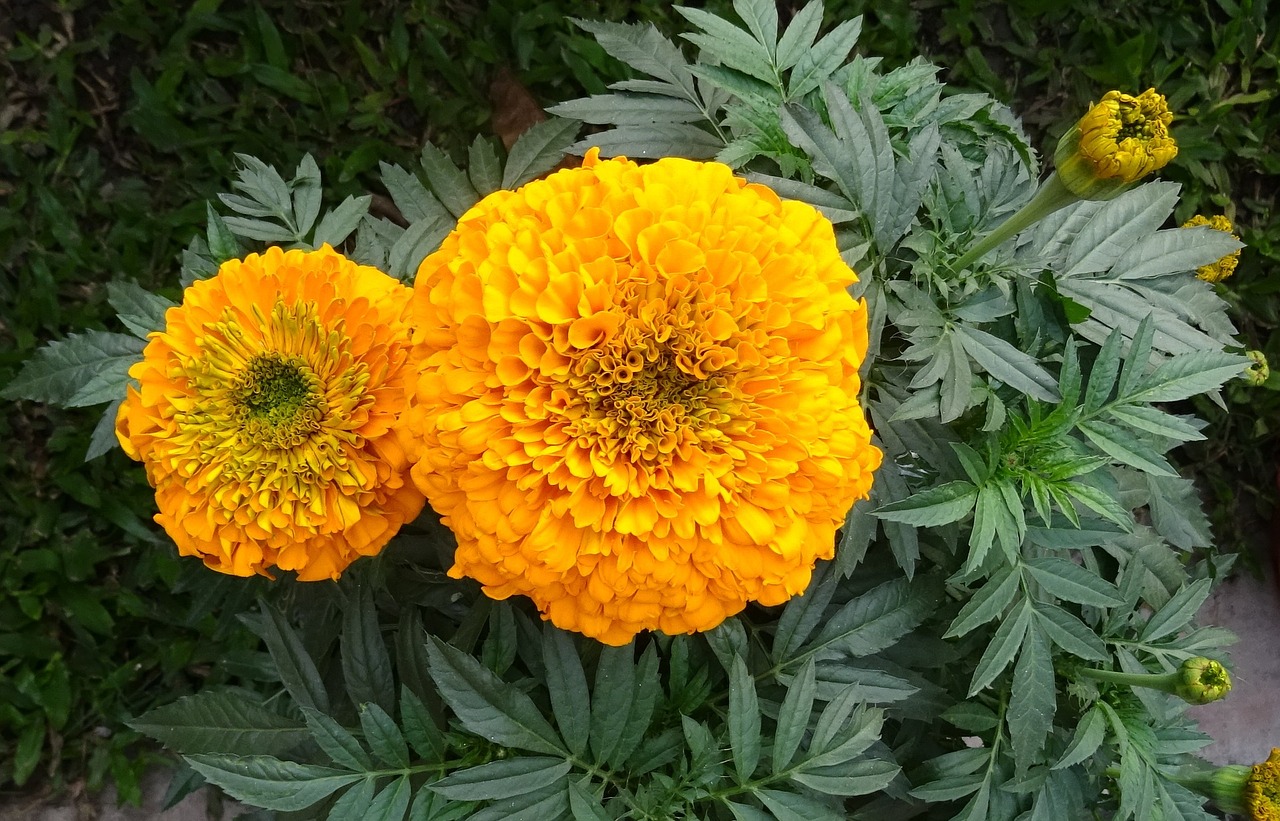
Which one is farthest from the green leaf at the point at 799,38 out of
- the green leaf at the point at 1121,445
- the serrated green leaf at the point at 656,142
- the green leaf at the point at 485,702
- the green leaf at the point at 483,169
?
the green leaf at the point at 485,702

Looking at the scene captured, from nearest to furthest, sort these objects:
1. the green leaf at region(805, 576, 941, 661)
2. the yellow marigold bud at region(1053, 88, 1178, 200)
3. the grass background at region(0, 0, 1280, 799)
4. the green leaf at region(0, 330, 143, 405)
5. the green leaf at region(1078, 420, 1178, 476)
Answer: the yellow marigold bud at region(1053, 88, 1178, 200)
the green leaf at region(1078, 420, 1178, 476)
the green leaf at region(805, 576, 941, 661)
the green leaf at region(0, 330, 143, 405)
the grass background at region(0, 0, 1280, 799)

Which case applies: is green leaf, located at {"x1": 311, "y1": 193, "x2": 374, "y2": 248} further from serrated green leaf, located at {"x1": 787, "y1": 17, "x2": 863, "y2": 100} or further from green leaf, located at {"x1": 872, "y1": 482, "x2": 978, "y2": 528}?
green leaf, located at {"x1": 872, "y1": 482, "x2": 978, "y2": 528}

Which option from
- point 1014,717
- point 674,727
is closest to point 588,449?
point 674,727

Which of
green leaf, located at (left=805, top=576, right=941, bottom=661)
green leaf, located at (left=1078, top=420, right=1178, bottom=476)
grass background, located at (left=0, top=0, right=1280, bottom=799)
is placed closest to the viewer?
Answer: green leaf, located at (left=1078, top=420, right=1178, bottom=476)

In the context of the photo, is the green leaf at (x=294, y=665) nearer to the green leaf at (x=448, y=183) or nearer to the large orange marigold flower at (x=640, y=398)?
the large orange marigold flower at (x=640, y=398)

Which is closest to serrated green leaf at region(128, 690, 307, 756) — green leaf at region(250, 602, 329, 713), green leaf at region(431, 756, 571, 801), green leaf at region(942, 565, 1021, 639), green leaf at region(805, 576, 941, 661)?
green leaf at region(250, 602, 329, 713)
